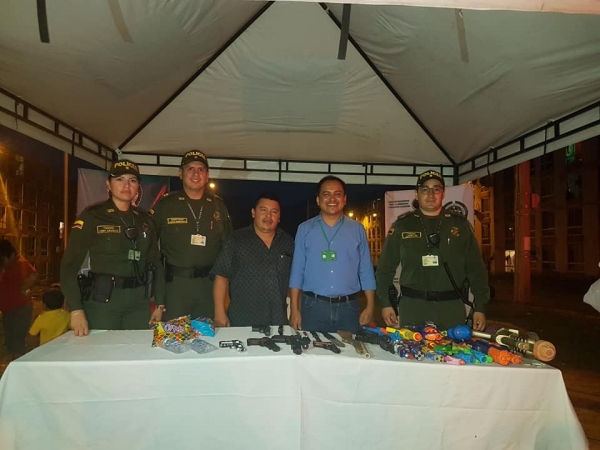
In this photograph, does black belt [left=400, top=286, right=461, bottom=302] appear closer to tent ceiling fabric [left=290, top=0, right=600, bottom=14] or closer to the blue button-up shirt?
the blue button-up shirt

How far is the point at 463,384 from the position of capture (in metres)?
1.65

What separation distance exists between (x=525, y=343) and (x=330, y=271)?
1.27 meters

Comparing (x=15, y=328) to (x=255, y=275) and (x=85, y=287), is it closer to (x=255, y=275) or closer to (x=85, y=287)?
(x=85, y=287)

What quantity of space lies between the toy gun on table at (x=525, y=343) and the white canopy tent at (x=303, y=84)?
144cm

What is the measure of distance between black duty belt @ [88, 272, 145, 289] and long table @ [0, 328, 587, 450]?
0.79 meters

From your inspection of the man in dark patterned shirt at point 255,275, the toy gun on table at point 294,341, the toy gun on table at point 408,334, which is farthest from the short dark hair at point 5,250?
the toy gun on table at point 408,334

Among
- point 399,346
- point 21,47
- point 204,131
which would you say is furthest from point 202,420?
point 204,131

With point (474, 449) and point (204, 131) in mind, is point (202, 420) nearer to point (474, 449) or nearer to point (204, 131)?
point (474, 449)

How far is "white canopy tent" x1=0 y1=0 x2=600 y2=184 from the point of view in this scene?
8.08 ft

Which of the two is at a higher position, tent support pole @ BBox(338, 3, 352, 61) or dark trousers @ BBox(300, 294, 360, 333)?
tent support pole @ BBox(338, 3, 352, 61)

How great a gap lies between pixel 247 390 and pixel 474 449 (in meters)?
1.09

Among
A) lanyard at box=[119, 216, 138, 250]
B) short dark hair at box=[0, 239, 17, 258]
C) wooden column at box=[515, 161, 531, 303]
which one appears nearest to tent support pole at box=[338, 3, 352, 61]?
lanyard at box=[119, 216, 138, 250]

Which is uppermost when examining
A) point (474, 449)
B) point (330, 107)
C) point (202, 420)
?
point (330, 107)

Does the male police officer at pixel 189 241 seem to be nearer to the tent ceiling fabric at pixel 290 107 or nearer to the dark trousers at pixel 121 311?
the dark trousers at pixel 121 311
